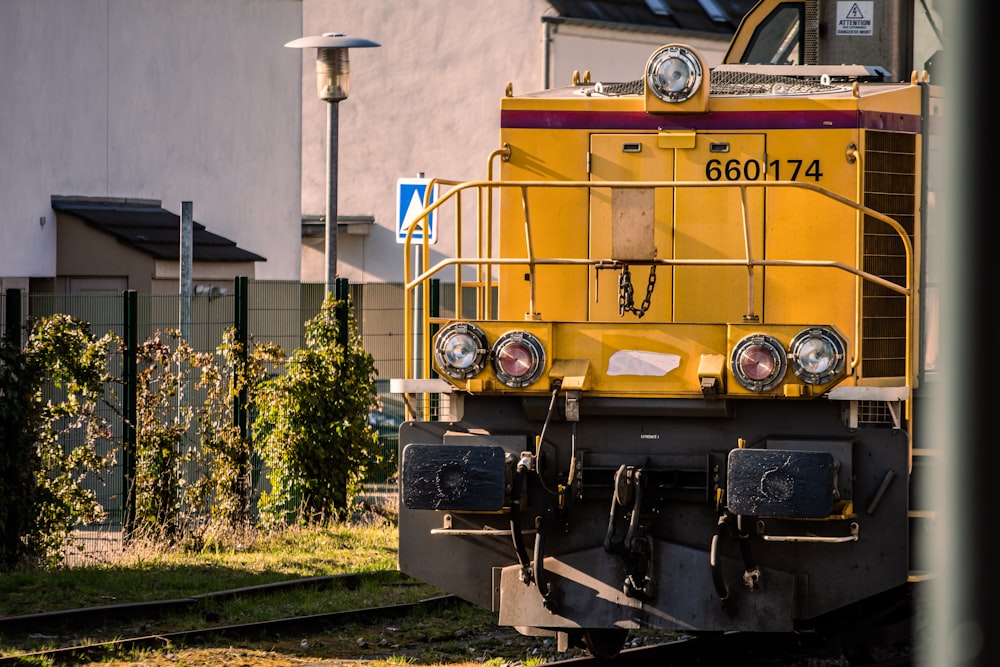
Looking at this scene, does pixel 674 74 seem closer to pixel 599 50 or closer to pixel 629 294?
pixel 629 294

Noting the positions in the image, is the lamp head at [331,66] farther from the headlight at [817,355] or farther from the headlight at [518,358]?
the headlight at [817,355]

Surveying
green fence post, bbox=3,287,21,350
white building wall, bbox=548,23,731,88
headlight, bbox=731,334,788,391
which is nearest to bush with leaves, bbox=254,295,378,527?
green fence post, bbox=3,287,21,350

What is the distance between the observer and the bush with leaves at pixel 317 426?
11.6 m

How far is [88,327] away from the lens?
1042cm

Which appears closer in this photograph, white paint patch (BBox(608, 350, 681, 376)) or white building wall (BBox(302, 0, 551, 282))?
white paint patch (BBox(608, 350, 681, 376))

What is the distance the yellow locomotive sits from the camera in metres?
5.98

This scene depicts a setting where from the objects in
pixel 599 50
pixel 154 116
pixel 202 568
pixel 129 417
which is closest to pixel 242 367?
pixel 129 417

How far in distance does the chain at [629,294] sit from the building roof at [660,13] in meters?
19.3

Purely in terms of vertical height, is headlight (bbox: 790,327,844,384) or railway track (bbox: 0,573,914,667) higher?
headlight (bbox: 790,327,844,384)

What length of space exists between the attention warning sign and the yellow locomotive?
1271 mm

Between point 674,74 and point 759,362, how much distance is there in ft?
5.87

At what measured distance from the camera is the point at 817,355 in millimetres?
5934

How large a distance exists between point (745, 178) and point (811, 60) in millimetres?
2007

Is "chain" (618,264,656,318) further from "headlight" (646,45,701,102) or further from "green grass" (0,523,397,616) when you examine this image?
"green grass" (0,523,397,616)
